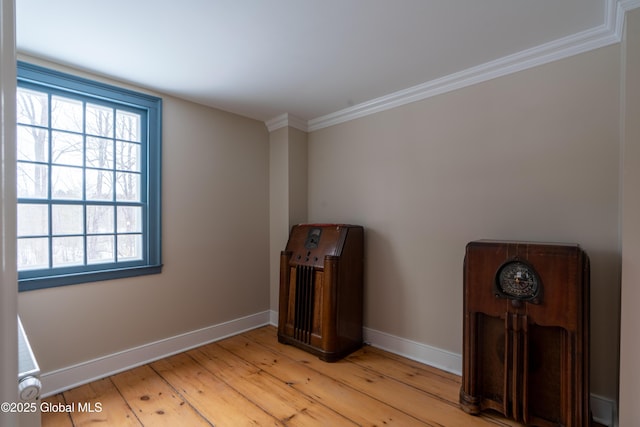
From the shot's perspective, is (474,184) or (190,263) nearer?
(474,184)

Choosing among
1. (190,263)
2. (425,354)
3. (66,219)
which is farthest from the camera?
(190,263)

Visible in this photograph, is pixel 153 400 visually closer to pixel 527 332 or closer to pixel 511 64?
pixel 527 332

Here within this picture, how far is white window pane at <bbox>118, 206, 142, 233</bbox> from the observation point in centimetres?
262

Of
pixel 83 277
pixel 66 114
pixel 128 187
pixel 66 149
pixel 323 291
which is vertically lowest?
pixel 323 291

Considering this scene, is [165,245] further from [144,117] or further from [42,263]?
[144,117]

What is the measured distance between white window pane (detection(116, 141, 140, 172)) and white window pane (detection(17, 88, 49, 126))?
0.49 m

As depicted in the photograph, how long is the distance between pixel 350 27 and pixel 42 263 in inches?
105

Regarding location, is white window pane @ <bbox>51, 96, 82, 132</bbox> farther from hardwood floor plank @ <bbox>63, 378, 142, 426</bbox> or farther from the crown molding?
hardwood floor plank @ <bbox>63, 378, 142, 426</bbox>

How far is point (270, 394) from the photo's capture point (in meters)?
2.18

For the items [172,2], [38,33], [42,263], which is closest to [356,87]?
[172,2]

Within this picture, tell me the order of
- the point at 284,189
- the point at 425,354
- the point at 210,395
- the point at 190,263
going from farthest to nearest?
the point at 284,189 < the point at 190,263 < the point at 425,354 < the point at 210,395

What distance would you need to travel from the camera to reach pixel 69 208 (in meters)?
2.34

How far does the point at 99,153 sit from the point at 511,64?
10.5 feet

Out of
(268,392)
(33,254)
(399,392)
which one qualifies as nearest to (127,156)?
(33,254)
